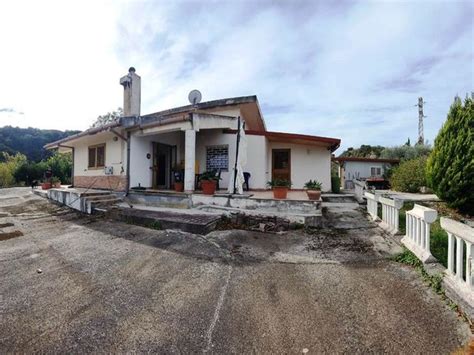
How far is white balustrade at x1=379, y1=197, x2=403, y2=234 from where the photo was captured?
16.4 feet

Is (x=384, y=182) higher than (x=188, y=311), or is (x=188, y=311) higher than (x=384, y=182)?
(x=384, y=182)

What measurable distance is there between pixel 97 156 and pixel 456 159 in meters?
12.3

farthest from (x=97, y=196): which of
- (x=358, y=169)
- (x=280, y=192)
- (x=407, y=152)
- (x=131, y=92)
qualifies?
(x=407, y=152)

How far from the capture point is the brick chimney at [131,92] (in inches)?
A: 386

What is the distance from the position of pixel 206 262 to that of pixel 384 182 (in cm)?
1686

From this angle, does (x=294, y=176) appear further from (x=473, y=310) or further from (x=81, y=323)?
(x=81, y=323)

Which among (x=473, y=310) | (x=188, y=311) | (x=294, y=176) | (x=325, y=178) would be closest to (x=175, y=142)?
(x=294, y=176)

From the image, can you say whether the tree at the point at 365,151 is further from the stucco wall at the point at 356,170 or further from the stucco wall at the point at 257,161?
the stucco wall at the point at 257,161

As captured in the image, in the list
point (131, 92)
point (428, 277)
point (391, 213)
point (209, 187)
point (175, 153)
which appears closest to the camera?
point (428, 277)

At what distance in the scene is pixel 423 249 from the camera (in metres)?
3.64

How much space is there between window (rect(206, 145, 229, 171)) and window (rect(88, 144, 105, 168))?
14.8 ft

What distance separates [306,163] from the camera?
11.6 meters

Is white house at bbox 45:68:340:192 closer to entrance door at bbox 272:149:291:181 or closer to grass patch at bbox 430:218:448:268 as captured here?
A: entrance door at bbox 272:149:291:181

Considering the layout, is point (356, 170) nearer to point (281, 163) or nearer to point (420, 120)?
point (281, 163)
